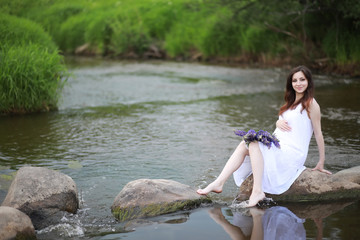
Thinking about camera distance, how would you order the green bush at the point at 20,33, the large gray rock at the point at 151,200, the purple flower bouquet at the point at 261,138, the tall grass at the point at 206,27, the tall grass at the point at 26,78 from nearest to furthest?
the large gray rock at the point at 151,200 < the purple flower bouquet at the point at 261,138 < the tall grass at the point at 26,78 < the green bush at the point at 20,33 < the tall grass at the point at 206,27

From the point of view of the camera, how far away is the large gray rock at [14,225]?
4.52 metres

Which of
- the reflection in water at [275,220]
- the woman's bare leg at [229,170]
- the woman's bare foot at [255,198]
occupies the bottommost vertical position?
the reflection in water at [275,220]

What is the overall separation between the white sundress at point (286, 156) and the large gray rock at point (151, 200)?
2.36 feet

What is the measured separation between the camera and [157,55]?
24672 mm

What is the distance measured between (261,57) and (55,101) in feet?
34.0

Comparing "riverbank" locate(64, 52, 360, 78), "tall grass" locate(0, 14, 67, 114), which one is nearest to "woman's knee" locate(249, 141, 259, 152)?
"tall grass" locate(0, 14, 67, 114)

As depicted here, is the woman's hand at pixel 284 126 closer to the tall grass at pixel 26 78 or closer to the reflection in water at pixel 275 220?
the reflection in water at pixel 275 220

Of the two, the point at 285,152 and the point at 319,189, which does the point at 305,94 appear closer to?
the point at 285,152

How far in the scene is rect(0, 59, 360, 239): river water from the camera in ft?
16.3

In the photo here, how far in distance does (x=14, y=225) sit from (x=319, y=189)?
314 centimetres

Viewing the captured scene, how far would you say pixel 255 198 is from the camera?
5.36 meters

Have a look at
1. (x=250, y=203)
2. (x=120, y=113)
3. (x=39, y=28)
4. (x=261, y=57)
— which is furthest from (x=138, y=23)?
(x=250, y=203)

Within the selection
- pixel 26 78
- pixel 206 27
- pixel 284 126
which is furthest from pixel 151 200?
pixel 206 27

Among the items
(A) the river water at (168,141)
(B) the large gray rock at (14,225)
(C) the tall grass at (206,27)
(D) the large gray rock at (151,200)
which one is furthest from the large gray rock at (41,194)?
(C) the tall grass at (206,27)
